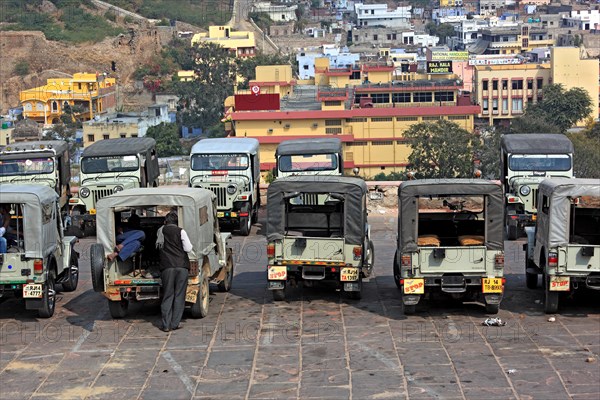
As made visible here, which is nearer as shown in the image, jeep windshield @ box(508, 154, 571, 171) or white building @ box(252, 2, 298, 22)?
jeep windshield @ box(508, 154, 571, 171)

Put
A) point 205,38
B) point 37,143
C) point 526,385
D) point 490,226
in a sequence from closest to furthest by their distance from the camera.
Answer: point 526,385, point 490,226, point 37,143, point 205,38

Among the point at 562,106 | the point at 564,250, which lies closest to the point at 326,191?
the point at 564,250

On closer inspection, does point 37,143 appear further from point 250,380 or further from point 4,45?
point 4,45

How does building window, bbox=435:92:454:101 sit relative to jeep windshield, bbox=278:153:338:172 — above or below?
below

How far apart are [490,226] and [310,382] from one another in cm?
387

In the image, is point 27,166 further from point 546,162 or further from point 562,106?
point 562,106

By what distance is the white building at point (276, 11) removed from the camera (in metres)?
187

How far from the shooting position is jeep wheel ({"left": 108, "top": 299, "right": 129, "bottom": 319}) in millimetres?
15789

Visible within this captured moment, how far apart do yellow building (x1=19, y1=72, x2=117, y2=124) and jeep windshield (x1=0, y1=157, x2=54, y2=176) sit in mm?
81608

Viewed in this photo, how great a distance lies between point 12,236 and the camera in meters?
16.7

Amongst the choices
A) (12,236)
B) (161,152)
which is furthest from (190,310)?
(161,152)

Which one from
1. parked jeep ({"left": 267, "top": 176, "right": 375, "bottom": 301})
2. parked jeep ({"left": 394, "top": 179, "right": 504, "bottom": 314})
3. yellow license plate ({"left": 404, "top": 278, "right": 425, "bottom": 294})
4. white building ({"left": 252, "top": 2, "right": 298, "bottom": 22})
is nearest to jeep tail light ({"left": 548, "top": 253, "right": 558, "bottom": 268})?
parked jeep ({"left": 394, "top": 179, "right": 504, "bottom": 314})

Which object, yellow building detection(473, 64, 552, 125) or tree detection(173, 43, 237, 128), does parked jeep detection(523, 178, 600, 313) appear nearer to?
tree detection(173, 43, 237, 128)

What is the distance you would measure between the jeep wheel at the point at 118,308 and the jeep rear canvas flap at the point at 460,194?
381 cm
